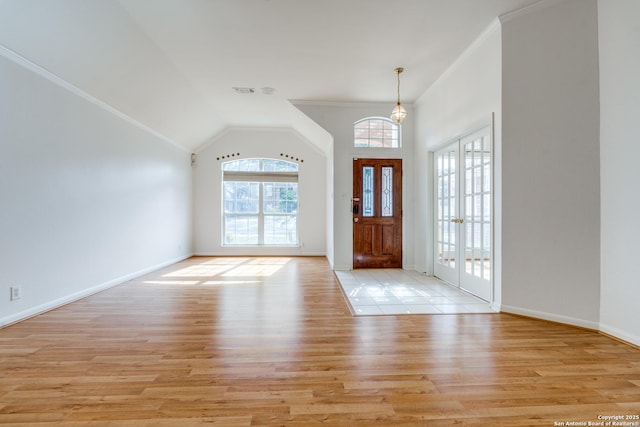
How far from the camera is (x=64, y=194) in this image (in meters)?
3.38

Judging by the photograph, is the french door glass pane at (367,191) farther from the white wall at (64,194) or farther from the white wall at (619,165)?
the white wall at (64,194)

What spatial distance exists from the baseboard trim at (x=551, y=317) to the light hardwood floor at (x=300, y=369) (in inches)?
3.7

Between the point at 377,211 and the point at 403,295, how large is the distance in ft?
6.64

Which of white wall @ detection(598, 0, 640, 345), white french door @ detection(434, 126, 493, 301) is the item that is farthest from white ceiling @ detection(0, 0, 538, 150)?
white french door @ detection(434, 126, 493, 301)

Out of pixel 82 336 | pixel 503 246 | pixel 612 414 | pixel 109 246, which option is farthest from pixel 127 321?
pixel 503 246

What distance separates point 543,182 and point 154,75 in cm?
497

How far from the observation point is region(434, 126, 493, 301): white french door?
3.47m

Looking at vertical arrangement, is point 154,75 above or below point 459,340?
above

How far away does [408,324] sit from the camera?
2.84 metres

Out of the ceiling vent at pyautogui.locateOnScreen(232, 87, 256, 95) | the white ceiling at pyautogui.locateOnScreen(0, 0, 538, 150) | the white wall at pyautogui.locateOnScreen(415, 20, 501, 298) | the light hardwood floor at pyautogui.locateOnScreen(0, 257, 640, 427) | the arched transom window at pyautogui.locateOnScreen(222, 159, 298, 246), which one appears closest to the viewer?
the light hardwood floor at pyautogui.locateOnScreen(0, 257, 640, 427)

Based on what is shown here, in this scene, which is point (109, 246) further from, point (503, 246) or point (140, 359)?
point (503, 246)

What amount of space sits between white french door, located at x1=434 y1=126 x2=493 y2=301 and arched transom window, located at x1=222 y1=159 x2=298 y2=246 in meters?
3.70

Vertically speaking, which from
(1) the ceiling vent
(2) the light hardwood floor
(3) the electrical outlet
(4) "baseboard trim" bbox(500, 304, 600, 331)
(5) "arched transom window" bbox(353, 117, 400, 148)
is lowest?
(2) the light hardwood floor

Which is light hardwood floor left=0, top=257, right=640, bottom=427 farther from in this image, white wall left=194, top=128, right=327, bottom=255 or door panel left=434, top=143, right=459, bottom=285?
white wall left=194, top=128, right=327, bottom=255
